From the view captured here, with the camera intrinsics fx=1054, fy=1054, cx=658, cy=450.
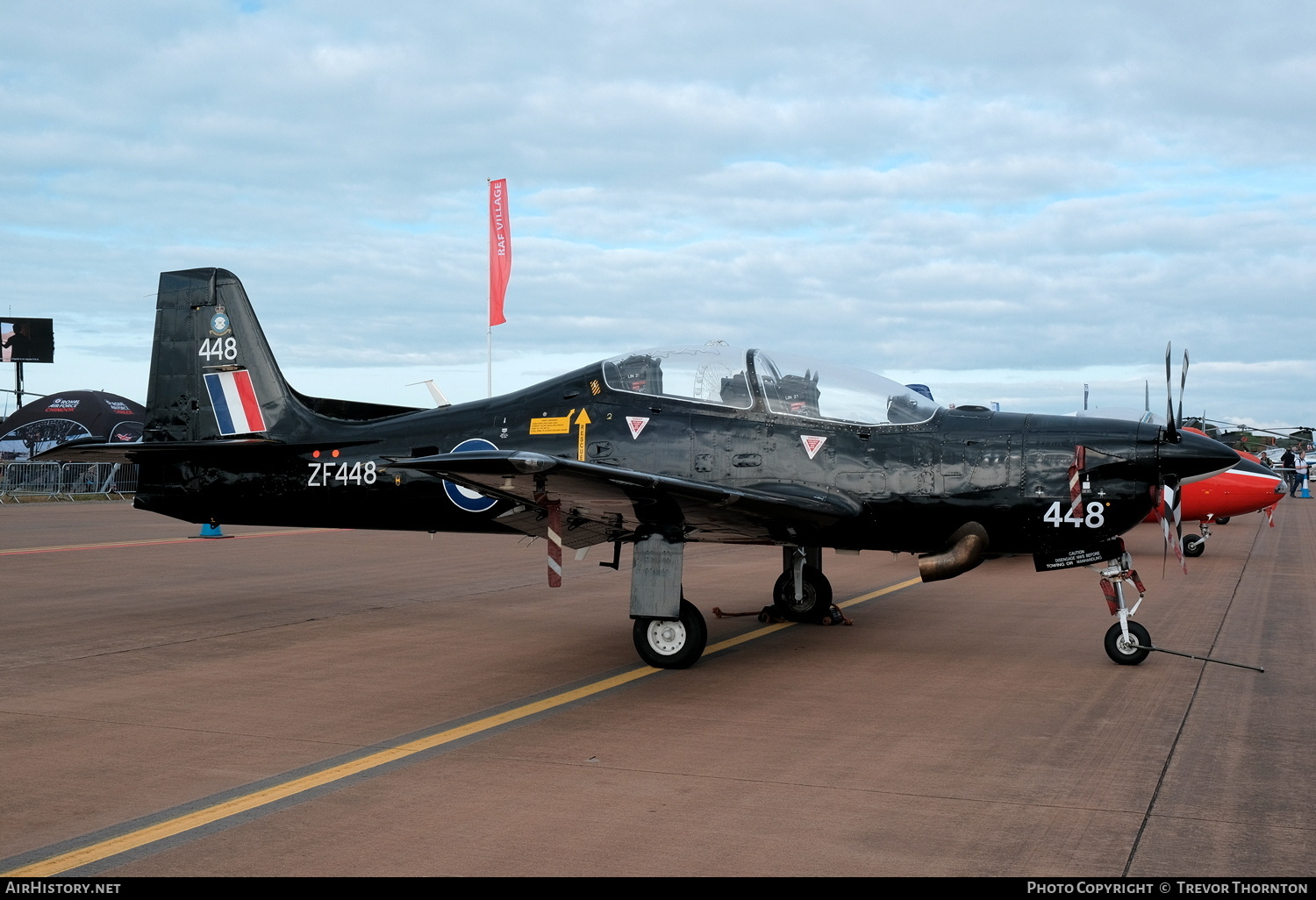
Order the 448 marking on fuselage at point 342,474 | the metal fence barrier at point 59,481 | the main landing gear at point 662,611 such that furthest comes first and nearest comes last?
the metal fence barrier at point 59,481
the 448 marking on fuselage at point 342,474
the main landing gear at point 662,611

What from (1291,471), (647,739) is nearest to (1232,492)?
(647,739)

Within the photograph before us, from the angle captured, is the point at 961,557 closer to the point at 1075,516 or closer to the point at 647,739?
the point at 1075,516

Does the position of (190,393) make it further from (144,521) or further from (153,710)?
(144,521)

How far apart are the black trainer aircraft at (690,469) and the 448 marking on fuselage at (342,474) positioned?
0.06ft

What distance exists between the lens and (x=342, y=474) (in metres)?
9.85

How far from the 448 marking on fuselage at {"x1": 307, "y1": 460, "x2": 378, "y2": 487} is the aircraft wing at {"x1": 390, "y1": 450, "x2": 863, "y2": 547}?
1.65 m

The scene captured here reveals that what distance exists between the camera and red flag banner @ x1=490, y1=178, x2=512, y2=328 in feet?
87.6

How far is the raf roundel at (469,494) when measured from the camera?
30.6 ft

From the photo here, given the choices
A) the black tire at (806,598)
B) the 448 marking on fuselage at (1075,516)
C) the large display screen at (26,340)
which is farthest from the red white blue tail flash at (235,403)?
the large display screen at (26,340)

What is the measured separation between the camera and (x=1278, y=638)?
948cm

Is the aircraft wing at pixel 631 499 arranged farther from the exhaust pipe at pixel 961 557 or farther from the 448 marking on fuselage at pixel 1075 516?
the 448 marking on fuselage at pixel 1075 516

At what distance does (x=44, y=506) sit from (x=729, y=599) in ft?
94.8

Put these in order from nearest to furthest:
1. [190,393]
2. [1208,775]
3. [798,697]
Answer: [1208,775] → [798,697] → [190,393]
